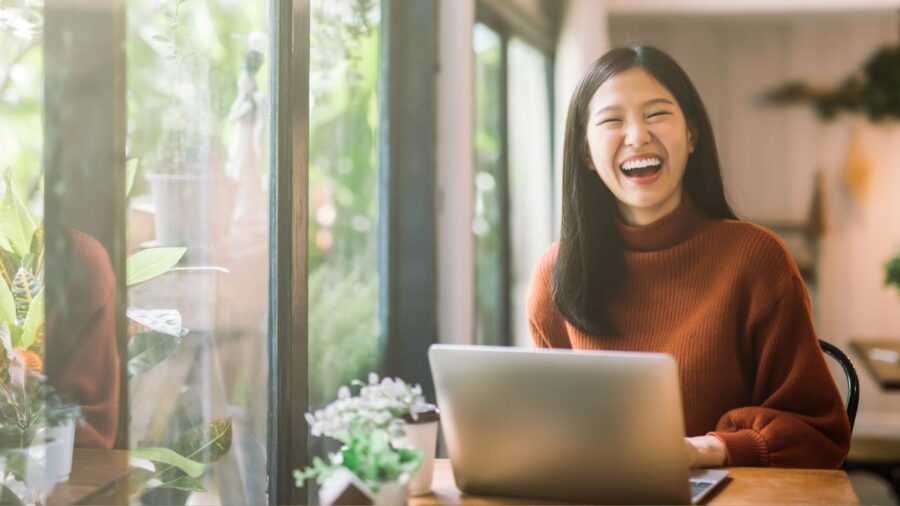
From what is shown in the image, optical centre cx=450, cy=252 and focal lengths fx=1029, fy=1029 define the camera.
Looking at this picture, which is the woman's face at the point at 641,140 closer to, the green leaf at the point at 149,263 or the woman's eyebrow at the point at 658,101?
the woman's eyebrow at the point at 658,101

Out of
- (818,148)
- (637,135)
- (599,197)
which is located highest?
(818,148)

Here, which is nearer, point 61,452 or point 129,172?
point 61,452

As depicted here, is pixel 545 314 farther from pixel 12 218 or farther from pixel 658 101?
pixel 12 218

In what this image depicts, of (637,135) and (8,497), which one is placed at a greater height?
(637,135)

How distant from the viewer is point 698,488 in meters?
1.44

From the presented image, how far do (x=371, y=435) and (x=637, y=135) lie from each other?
29.4 inches

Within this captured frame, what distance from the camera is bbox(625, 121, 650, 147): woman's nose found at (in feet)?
5.76

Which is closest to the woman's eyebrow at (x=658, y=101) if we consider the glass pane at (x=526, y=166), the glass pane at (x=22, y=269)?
the glass pane at (x=22, y=269)

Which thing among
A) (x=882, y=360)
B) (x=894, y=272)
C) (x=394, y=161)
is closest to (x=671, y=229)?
(x=394, y=161)

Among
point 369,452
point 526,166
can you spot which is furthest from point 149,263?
point 526,166

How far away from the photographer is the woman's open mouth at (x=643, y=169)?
1769 mm

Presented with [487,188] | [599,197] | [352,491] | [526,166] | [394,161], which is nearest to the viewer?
[352,491]

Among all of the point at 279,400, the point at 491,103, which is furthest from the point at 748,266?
the point at 491,103

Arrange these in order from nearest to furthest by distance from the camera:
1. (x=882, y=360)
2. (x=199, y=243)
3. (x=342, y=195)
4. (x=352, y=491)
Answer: (x=352, y=491), (x=199, y=243), (x=342, y=195), (x=882, y=360)
